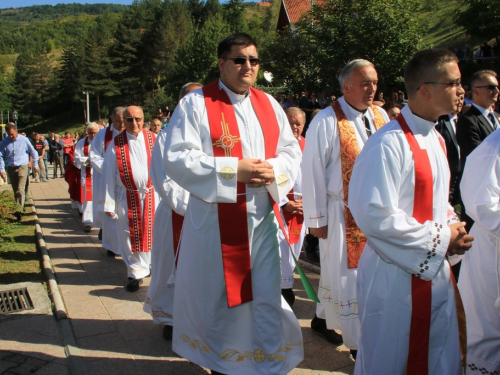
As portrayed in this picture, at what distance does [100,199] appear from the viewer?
22.2 feet

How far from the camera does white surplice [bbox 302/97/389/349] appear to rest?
4.05 meters

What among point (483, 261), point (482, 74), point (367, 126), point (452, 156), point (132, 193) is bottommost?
point (483, 261)

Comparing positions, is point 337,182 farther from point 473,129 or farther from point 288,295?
point 473,129

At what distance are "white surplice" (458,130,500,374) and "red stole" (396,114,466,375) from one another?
71 centimetres

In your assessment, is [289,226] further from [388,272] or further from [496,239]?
[388,272]

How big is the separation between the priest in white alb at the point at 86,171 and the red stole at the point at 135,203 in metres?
4.13

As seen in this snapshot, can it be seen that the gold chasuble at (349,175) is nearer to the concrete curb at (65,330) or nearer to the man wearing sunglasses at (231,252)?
the man wearing sunglasses at (231,252)

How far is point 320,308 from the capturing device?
14.8 feet

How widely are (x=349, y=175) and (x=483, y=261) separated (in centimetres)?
116

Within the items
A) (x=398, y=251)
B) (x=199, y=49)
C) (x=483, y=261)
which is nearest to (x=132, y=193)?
(x=483, y=261)

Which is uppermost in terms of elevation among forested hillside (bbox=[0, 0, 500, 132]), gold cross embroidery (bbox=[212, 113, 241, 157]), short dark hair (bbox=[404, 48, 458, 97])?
forested hillside (bbox=[0, 0, 500, 132])

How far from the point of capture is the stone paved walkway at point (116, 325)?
13.6ft

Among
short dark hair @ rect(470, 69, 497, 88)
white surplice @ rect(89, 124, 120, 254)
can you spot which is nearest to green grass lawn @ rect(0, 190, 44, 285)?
white surplice @ rect(89, 124, 120, 254)

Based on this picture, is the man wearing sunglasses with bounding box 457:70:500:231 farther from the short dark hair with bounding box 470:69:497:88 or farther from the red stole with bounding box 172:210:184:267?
the red stole with bounding box 172:210:184:267
